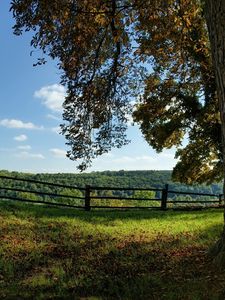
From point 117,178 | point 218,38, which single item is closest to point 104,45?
point 218,38

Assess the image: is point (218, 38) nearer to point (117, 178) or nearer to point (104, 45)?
point (104, 45)

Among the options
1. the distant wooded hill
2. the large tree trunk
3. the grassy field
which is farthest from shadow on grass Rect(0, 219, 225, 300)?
the distant wooded hill

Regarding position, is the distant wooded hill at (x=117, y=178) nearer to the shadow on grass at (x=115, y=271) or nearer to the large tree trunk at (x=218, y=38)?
the shadow on grass at (x=115, y=271)

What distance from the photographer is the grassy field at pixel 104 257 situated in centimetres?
837

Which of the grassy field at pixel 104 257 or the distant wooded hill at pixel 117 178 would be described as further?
the distant wooded hill at pixel 117 178

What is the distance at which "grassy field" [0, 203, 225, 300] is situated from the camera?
8.37 meters

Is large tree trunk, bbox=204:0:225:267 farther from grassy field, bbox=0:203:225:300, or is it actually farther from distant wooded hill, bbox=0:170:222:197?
distant wooded hill, bbox=0:170:222:197

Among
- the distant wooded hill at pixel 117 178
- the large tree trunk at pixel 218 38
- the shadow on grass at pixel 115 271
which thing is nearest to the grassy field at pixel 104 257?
the shadow on grass at pixel 115 271

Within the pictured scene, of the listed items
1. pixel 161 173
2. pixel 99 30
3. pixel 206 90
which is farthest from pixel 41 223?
pixel 161 173

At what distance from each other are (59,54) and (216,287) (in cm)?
883

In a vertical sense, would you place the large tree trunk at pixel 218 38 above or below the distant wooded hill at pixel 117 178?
above

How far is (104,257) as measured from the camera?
11.8 meters

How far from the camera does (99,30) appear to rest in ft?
47.0

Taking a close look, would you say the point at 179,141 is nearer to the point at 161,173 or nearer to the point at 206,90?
the point at 206,90
